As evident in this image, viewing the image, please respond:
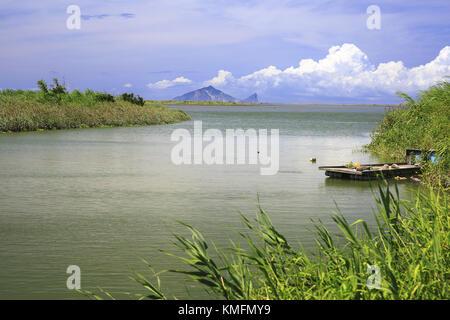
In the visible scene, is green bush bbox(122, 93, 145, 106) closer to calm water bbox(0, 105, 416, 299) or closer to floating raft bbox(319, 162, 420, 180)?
calm water bbox(0, 105, 416, 299)

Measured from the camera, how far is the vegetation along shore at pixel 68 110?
44938 millimetres

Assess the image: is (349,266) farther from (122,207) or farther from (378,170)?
(378,170)

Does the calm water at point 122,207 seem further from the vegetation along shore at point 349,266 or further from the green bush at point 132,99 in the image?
the green bush at point 132,99

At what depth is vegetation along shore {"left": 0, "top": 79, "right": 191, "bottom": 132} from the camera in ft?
147

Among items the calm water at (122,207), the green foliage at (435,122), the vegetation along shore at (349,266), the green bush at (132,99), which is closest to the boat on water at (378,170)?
the calm water at (122,207)

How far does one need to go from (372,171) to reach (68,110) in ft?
131

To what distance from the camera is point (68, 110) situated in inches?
2052

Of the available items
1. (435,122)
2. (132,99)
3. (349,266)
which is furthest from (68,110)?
(349,266)

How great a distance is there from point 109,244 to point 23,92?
51.2 metres

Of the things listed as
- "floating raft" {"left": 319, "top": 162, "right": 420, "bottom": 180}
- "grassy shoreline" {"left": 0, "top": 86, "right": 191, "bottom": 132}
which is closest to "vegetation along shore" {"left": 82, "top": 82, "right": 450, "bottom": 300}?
"floating raft" {"left": 319, "top": 162, "right": 420, "bottom": 180}

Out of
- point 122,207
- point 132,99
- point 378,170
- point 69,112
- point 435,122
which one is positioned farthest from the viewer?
point 132,99

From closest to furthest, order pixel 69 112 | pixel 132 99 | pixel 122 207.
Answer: pixel 122 207, pixel 69 112, pixel 132 99

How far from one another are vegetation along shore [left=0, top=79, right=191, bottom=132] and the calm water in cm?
1823
